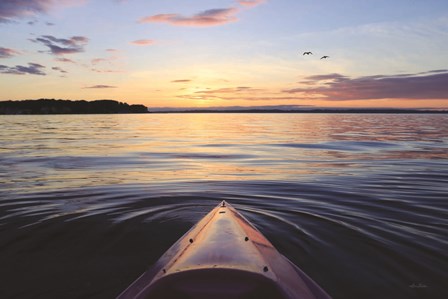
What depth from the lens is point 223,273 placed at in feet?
9.86

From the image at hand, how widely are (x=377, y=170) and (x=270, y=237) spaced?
339 inches

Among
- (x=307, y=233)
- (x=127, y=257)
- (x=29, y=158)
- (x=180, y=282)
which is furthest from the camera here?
(x=29, y=158)

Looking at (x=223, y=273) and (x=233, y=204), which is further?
(x=233, y=204)

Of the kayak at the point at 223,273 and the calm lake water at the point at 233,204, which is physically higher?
the kayak at the point at 223,273

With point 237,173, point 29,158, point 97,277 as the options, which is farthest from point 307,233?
point 29,158

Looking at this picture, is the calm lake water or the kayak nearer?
the kayak

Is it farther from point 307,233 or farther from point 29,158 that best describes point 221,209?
point 29,158

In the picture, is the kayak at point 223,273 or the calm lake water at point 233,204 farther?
the calm lake water at point 233,204

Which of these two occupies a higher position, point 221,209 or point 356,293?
point 221,209

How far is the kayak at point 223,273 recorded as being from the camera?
2859 mm

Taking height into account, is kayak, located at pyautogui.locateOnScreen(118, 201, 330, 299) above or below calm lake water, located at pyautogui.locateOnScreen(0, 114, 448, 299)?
above

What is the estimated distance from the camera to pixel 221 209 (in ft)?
19.1

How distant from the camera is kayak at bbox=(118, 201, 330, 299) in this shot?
2.86 meters

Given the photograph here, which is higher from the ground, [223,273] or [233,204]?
[223,273]
